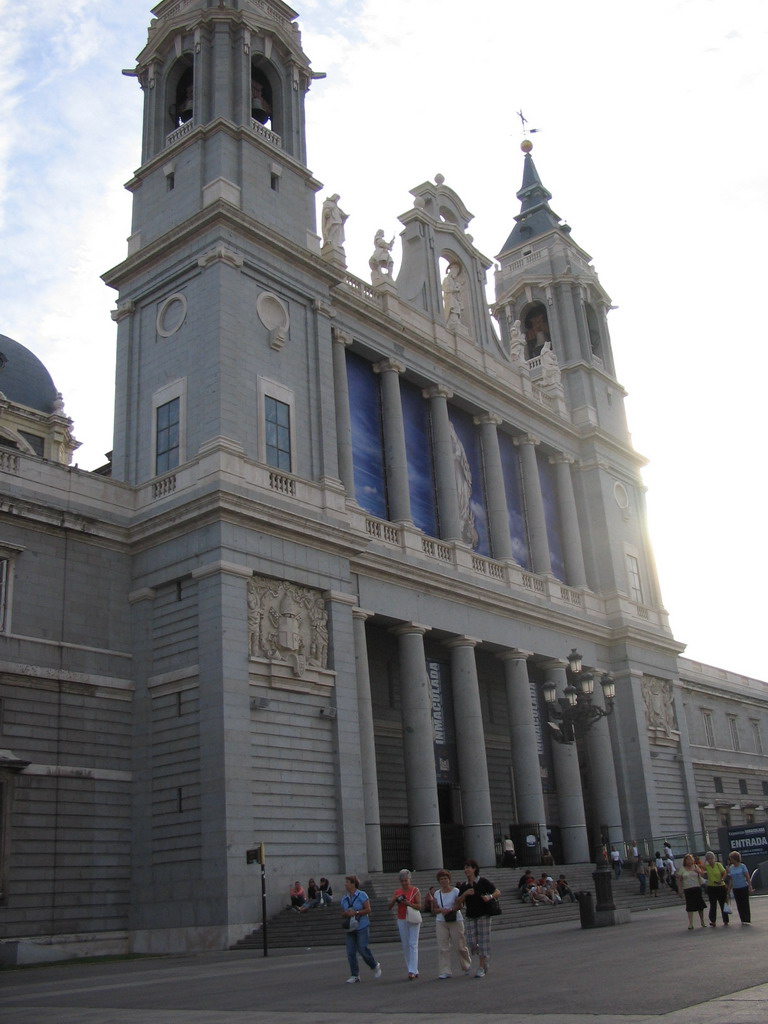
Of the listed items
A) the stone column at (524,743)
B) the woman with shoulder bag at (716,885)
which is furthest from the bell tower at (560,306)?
the woman with shoulder bag at (716,885)

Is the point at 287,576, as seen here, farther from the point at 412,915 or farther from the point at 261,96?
the point at 261,96

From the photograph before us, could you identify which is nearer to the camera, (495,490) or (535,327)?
(495,490)

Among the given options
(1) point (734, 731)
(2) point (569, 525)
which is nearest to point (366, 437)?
(2) point (569, 525)

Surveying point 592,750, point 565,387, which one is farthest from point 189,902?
point 565,387

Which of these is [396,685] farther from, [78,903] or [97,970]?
[97,970]

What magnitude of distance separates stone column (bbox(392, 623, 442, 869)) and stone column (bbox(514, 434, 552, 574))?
32.3 feet

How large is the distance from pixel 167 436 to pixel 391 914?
1506 cm

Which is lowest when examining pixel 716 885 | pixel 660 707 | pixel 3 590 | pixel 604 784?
pixel 716 885

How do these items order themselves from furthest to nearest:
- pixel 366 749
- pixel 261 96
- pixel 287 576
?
pixel 261 96
pixel 366 749
pixel 287 576

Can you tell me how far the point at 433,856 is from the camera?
32375 mm

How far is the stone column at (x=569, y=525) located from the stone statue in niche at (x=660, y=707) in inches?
220

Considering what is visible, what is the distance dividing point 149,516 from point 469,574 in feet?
41.6

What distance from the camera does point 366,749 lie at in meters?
31.6

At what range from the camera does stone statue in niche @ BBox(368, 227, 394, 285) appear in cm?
3988
